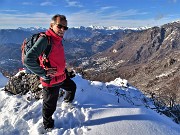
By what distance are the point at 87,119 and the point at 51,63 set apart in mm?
2185

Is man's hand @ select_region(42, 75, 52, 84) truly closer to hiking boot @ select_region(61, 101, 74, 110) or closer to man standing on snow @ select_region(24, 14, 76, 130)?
man standing on snow @ select_region(24, 14, 76, 130)

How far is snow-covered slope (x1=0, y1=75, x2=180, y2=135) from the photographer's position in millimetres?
7828

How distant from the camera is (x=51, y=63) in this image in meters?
7.42

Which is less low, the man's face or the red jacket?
the man's face

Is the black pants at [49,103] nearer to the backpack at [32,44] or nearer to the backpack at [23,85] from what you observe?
the backpack at [32,44]

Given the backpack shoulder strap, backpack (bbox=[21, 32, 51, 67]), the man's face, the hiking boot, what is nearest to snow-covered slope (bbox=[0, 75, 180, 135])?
the hiking boot

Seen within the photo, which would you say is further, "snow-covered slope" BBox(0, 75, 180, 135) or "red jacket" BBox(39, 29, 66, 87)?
"snow-covered slope" BBox(0, 75, 180, 135)

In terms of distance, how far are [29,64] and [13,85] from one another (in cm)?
438

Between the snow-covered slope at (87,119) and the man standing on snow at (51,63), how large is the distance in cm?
68

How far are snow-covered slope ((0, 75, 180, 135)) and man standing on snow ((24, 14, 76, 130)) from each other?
26.6 inches

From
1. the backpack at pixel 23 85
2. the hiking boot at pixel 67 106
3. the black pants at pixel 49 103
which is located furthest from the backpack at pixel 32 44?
the backpack at pixel 23 85

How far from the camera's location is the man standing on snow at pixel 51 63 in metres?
7.00

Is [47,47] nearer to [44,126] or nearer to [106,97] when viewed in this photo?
[44,126]

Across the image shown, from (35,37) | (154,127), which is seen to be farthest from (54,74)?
(154,127)
